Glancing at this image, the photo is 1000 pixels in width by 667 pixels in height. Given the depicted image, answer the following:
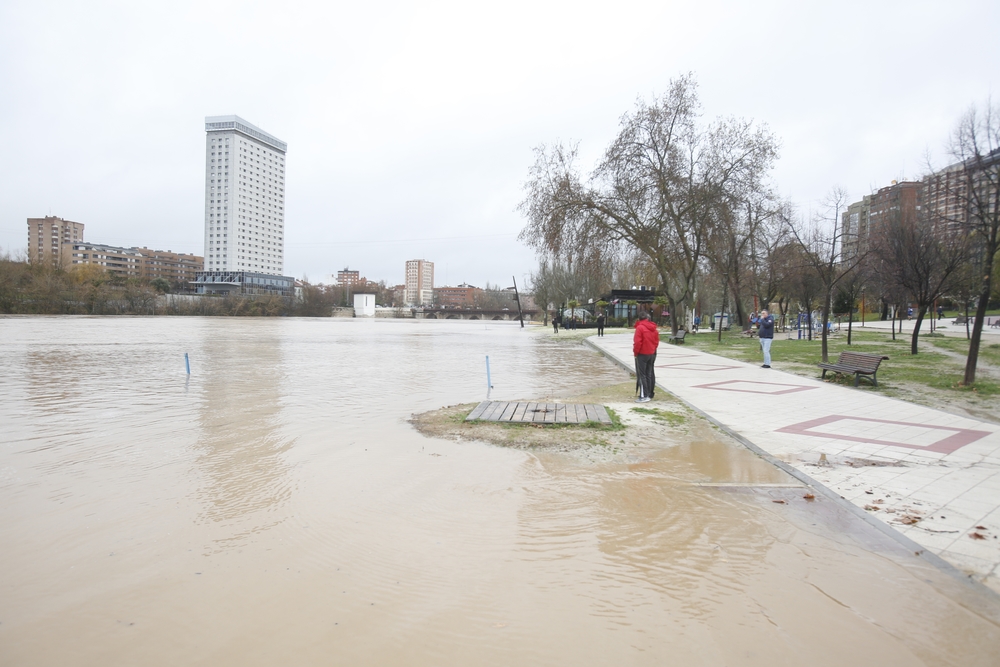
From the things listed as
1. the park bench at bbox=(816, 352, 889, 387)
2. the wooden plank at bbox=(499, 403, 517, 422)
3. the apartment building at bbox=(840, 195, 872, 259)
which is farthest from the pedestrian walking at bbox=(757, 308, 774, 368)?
the wooden plank at bbox=(499, 403, 517, 422)

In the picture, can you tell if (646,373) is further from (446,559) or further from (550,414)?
(446,559)

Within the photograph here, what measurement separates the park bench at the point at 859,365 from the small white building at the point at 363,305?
4429 inches

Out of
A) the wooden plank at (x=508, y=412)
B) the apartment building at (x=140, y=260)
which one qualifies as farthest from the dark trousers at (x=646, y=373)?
the apartment building at (x=140, y=260)

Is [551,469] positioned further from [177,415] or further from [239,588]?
[177,415]

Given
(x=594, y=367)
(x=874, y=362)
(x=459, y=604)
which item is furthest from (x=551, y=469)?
(x=594, y=367)

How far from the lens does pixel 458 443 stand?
7.20m

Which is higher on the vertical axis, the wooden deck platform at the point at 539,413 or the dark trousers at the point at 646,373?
the dark trousers at the point at 646,373

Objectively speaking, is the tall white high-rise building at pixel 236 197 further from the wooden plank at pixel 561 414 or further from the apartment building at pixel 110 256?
the wooden plank at pixel 561 414

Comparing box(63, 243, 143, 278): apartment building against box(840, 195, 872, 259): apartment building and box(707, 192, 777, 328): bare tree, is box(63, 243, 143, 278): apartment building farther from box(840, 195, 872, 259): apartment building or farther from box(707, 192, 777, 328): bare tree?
box(840, 195, 872, 259): apartment building

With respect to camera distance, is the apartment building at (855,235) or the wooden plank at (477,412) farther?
the apartment building at (855,235)

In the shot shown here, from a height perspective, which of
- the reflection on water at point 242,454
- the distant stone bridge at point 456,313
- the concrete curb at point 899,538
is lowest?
the reflection on water at point 242,454

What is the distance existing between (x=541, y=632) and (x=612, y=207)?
30.3m

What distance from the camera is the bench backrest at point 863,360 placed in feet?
37.7

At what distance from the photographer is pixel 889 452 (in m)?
6.40
